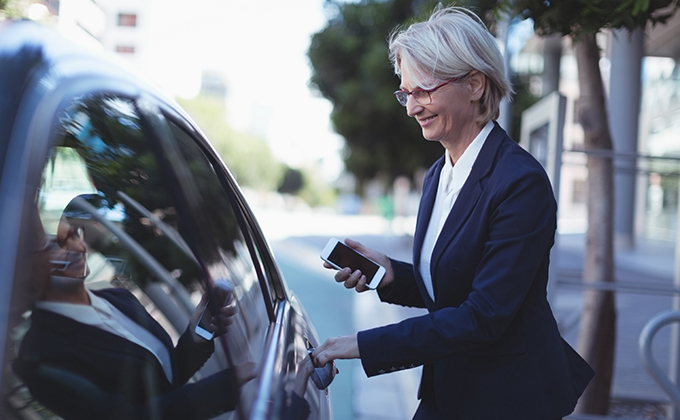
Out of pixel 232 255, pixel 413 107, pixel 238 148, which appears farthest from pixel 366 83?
pixel 238 148

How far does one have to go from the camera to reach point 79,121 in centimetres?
164

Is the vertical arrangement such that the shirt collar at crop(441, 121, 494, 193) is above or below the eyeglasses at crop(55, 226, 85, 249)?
above

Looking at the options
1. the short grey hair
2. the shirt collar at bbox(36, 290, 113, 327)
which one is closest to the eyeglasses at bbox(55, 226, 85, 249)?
the shirt collar at bbox(36, 290, 113, 327)

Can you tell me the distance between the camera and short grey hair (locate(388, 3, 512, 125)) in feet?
5.85

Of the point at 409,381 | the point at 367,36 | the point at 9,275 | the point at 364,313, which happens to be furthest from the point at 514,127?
the point at 9,275

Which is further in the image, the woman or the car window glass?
the car window glass

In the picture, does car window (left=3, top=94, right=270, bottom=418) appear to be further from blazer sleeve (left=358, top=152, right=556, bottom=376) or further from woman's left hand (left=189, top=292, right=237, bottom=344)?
blazer sleeve (left=358, top=152, right=556, bottom=376)

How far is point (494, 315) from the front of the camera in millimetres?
1619

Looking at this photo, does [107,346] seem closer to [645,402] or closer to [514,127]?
[645,402]

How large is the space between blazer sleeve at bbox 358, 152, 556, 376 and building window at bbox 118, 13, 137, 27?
123 cm

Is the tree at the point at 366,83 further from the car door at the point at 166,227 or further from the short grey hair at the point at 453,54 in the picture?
the short grey hair at the point at 453,54

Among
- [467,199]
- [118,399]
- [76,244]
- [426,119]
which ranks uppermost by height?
[426,119]

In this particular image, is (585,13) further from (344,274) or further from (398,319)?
(398,319)

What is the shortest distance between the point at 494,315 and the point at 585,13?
1.65 metres
